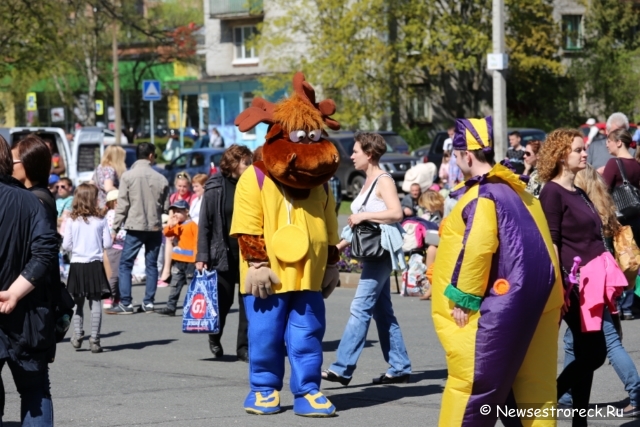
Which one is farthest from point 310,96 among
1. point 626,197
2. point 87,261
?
point 626,197

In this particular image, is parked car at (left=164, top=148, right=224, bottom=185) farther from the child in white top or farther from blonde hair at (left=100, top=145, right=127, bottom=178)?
the child in white top

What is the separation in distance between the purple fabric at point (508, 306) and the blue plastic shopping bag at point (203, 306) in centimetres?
460

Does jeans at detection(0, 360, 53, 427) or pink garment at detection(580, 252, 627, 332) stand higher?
pink garment at detection(580, 252, 627, 332)

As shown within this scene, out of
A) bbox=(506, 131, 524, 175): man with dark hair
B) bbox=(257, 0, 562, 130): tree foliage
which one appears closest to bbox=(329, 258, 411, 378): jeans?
bbox=(506, 131, 524, 175): man with dark hair

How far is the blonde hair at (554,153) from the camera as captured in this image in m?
6.62

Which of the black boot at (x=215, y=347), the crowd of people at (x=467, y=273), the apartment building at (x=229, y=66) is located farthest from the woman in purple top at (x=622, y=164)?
the apartment building at (x=229, y=66)

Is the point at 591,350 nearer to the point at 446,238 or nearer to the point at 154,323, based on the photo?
the point at 446,238

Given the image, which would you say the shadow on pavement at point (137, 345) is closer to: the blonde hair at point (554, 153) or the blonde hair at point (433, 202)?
the blonde hair at point (554, 153)

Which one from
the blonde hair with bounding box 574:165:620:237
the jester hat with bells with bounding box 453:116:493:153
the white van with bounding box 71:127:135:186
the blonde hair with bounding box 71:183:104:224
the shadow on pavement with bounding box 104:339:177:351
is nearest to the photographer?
the jester hat with bells with bounding box 453:116:493:153

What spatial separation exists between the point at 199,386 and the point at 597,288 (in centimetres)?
339

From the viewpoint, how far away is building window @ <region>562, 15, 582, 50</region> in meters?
43.9

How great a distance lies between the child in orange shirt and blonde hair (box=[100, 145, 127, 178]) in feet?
7.64

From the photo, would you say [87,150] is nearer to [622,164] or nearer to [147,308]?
[147,308]

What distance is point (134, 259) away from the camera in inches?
523
